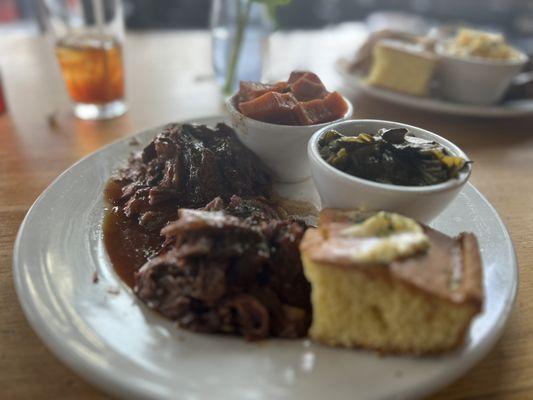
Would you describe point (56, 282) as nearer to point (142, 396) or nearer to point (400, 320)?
point (142, 396)

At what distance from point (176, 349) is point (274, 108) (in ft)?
4.77

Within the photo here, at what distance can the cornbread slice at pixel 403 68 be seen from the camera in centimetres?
410

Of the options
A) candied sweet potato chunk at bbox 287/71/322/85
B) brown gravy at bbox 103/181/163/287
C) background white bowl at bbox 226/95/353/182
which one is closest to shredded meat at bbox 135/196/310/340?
brown gravy at bbox 103/181/163/287

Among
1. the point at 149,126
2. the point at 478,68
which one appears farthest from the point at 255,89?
the point at 478,68

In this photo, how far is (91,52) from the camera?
3.68 m

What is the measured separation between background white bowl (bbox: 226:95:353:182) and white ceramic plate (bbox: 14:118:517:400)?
1.08m

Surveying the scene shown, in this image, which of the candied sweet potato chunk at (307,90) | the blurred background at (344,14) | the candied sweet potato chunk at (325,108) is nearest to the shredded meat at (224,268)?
the candied sweet potato chunk at (325,108)

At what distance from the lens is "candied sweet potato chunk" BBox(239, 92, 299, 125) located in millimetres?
2613

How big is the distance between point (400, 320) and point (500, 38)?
11.6ft

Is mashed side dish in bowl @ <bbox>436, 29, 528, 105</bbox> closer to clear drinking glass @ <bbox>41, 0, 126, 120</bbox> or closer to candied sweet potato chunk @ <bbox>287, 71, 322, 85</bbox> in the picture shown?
candied sweet potato chunk @ <bbox>287, 71, 322, 85</bbox>

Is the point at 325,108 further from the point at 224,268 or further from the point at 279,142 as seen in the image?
the point at 224,268

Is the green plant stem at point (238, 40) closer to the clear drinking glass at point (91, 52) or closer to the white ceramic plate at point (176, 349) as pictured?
the clear drinking glass at point (91, 52)

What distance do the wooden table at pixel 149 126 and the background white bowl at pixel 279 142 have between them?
126cm

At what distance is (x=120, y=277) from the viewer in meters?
2.03
